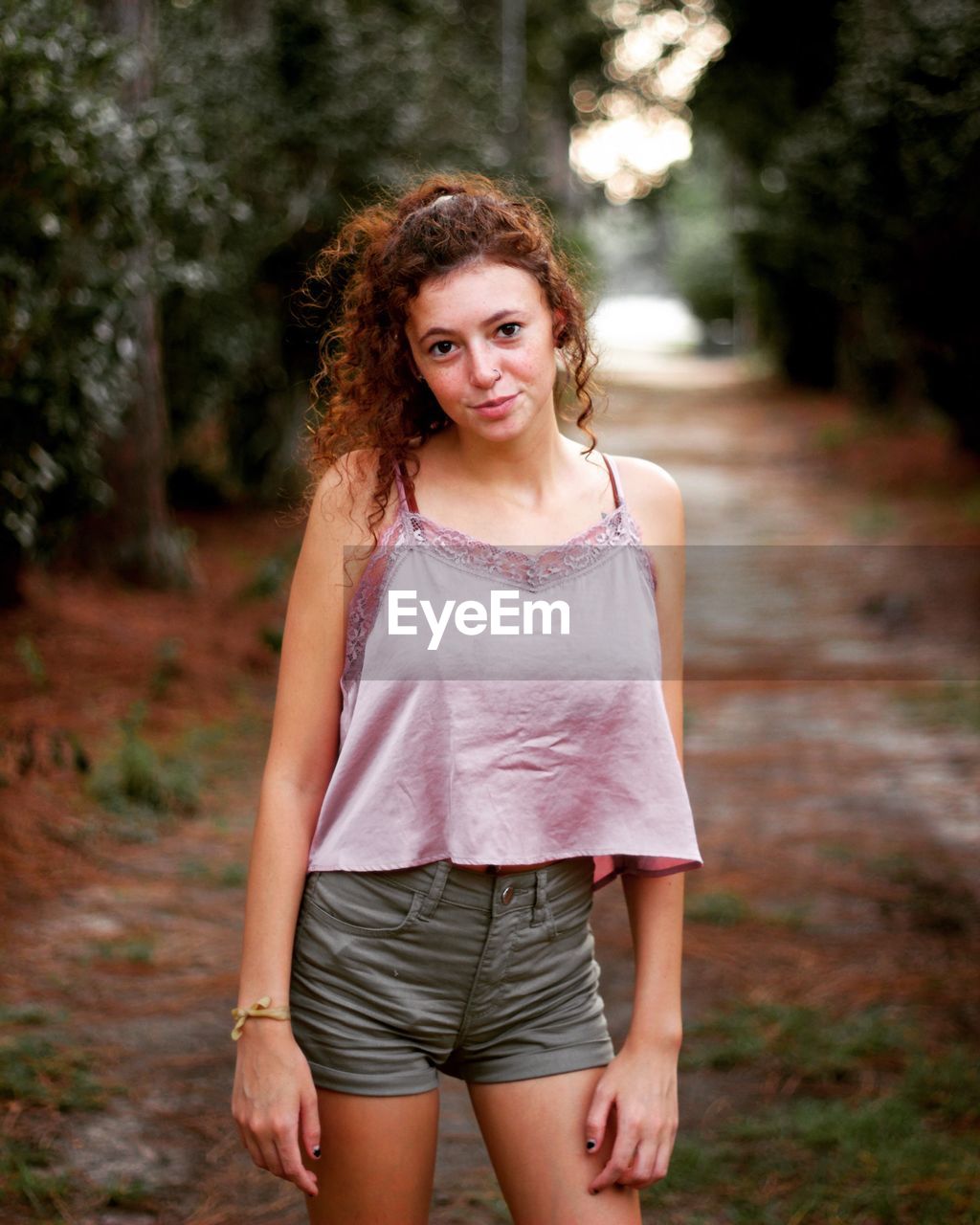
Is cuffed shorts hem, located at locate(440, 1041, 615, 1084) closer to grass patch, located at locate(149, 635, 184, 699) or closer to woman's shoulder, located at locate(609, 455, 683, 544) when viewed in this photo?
woman's shoulder, located at locate(609, 455, 683, 544)

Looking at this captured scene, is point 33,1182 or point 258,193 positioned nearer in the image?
point 33,1182

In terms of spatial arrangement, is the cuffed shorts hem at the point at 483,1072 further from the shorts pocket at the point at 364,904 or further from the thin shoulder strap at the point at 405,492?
the thin shoulder strap at the point at 405,492

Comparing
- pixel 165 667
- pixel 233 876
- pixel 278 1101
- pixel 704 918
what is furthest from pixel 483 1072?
pixel 165 667

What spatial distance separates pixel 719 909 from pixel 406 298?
11.7ft

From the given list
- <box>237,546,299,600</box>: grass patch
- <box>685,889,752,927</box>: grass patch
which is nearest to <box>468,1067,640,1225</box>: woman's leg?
<box>685,889,752,927</box>: grass patch

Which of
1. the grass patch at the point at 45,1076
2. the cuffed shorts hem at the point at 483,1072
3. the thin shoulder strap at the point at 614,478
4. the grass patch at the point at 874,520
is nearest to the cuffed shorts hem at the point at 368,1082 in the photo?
the cuffed shorts hem at the point at 483,1072

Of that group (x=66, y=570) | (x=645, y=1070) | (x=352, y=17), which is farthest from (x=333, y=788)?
(x=352, y=17)

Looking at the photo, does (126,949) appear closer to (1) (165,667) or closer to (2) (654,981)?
(2) (654,981)

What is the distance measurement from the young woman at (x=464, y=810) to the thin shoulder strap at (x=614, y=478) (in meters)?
0.04

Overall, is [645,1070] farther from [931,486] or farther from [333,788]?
[931,486]

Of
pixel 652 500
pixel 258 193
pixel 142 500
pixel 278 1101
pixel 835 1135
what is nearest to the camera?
pixel 278 1101

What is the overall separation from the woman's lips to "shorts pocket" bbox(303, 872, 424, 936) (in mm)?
659

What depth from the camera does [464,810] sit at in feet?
6.46

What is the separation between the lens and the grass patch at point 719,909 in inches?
203
